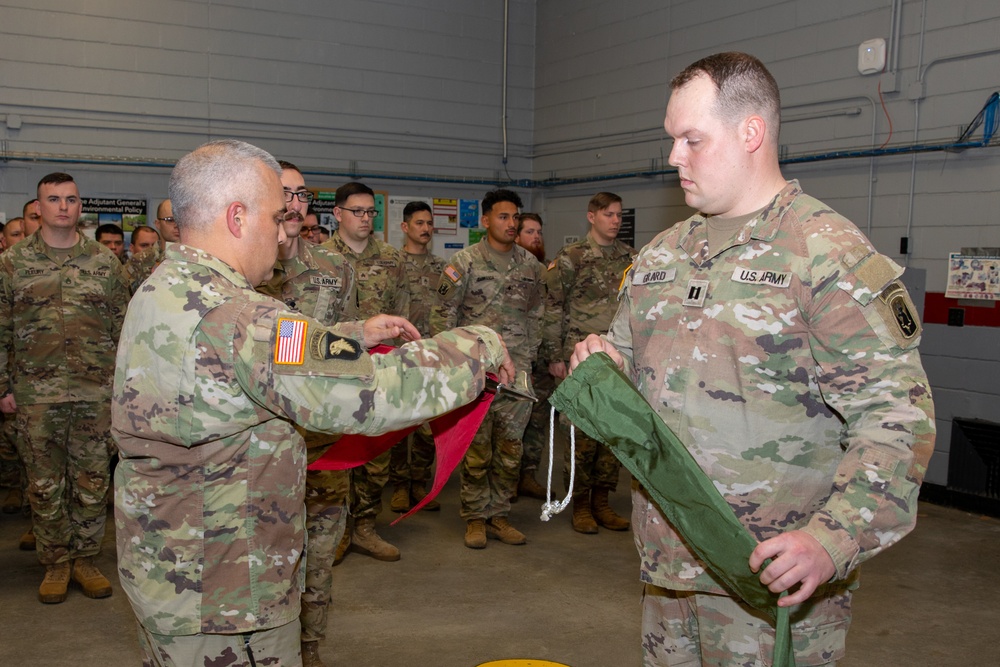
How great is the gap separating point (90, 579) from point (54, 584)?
0.16 metres

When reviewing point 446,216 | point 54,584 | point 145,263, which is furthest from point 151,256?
point 446,216

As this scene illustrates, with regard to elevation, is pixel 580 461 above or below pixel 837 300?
below

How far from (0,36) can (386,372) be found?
7.57 meters

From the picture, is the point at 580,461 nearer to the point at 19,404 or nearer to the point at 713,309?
the point at 19,404

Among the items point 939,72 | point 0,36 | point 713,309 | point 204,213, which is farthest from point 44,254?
point 939,72

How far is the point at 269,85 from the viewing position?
866 centimetres

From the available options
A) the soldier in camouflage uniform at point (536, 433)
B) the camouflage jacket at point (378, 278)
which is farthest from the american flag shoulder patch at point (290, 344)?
the soldier in camouflage uniform at point (536, 433)

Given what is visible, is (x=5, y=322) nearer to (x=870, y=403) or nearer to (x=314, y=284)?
(x=314, y=284)

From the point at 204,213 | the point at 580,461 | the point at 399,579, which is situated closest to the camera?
the point at 204,213

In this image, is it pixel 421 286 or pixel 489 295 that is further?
pixel 421 286

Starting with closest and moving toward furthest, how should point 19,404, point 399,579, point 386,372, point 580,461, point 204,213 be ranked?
point 386,372, point 204,213, point 19,404, point 399,579, point 580,461

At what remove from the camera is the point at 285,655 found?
75.1 inches

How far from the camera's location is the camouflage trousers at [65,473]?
416 centimetres

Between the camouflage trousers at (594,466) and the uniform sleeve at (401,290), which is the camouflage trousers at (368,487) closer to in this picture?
the uniform sleeve at (401,290)
